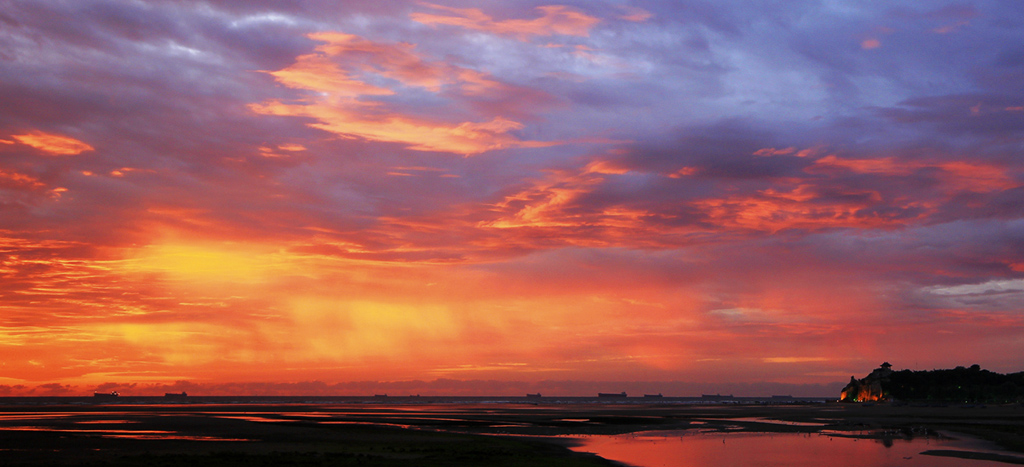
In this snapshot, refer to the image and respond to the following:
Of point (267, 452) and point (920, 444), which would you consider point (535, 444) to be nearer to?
point (267, 452)

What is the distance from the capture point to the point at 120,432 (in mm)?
62531

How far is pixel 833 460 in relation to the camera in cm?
4281

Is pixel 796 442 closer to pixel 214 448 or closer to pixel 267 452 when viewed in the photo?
pixel 267 452

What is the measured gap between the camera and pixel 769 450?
49.5m

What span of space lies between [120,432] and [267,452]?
27209 millimetres

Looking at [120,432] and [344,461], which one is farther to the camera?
[120,432]

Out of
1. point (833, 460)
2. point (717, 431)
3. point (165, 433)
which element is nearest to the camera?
point (833, 460)

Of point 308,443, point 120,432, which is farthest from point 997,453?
point 120,432

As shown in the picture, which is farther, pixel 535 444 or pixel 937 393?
pixel 937 393

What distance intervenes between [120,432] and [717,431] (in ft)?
189

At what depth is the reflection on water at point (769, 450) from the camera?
137 ft

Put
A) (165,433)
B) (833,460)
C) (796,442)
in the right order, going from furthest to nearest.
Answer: (165,433) → (796,442) → (833,460)

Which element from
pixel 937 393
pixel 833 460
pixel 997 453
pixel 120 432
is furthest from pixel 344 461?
pixel 937 393

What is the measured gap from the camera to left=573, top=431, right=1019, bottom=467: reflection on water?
4169 cm
